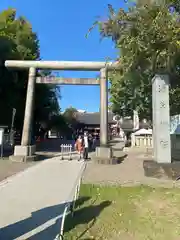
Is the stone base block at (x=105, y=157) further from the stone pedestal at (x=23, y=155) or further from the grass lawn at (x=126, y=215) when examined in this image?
the grass lawn at (x=126, y=215)

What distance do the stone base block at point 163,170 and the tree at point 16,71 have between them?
552 inches

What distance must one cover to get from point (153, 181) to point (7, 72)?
16.0m

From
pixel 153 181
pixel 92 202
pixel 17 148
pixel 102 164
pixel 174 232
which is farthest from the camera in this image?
pixel 17 148

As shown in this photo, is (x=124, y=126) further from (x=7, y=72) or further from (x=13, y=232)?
(x=13, y=232)

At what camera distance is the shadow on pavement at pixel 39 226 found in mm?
5176

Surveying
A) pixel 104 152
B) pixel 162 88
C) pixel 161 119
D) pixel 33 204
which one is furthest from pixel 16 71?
pixel 33 204

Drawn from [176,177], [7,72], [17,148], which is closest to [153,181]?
[176,177]

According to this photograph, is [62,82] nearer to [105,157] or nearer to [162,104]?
[105,157]

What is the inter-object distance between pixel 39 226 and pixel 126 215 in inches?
72.5

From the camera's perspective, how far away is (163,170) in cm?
1071

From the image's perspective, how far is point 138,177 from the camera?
36.7 ft

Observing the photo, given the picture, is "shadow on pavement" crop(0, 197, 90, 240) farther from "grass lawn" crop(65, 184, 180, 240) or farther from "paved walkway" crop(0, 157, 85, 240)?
"grass lawn" crop(65, 184, 180, 240)

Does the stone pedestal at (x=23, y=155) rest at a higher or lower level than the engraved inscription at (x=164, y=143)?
lower

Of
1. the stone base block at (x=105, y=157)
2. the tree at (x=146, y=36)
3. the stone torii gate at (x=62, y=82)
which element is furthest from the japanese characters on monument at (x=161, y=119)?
the stone torii gate at (x=62, y=82)
